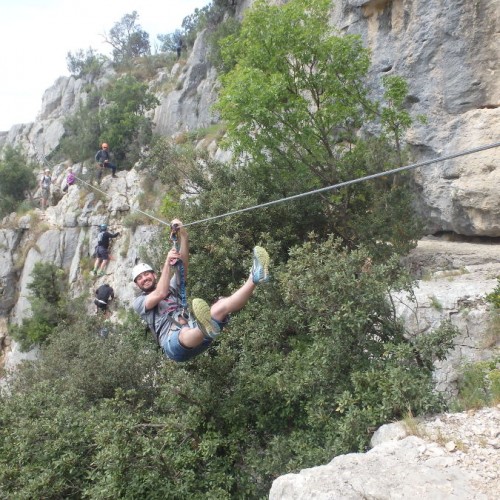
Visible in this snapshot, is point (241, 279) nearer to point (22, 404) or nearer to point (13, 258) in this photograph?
point (22, 404)

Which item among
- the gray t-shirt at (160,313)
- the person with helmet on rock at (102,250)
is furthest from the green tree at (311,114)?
the person with helmet on rock at (102,250)

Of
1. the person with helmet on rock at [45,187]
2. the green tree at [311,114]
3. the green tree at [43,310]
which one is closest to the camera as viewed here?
the green tree at [311,114]

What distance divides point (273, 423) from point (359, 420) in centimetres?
190

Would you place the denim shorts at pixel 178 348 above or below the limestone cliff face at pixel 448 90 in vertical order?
below

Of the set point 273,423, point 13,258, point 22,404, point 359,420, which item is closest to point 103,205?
point 13,258

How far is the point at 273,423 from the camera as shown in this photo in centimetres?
663

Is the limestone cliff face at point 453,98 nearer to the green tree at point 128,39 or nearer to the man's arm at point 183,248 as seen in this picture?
the man's arm at point 183,248

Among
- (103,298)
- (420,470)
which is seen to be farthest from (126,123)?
(420,470)

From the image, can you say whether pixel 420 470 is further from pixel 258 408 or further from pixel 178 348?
pixel 258 408

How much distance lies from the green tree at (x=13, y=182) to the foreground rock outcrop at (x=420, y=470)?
94.4 ft

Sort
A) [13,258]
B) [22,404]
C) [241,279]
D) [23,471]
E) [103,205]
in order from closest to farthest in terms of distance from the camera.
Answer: [23,471] → [22,404] → [241,279] → [103,205] → [13,258]

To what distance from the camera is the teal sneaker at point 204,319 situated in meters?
5.05

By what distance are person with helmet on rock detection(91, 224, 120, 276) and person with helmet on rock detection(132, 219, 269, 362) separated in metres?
12.5

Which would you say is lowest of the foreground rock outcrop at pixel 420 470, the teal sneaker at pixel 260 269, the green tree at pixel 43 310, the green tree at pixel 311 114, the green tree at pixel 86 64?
the green tree at pixel 43 310
